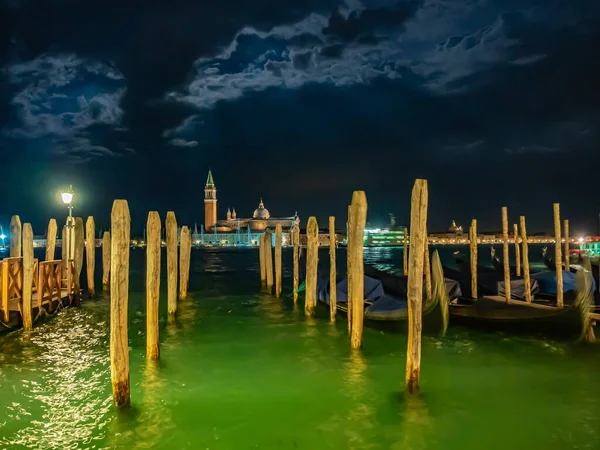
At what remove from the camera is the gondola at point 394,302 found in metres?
7.49

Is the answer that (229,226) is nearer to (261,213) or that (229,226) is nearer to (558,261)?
(261,213)

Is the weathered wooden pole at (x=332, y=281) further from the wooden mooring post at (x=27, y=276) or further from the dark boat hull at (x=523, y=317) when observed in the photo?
the wooden mooring post at (x=27, y=276)

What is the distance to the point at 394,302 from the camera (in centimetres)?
888

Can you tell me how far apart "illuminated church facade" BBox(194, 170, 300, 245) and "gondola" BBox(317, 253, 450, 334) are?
78.3m

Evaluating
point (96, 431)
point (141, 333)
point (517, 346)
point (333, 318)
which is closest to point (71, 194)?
point (141, 333)

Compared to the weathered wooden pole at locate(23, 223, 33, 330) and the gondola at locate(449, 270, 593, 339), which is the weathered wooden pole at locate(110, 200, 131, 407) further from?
the gondola at locate(449, 270, 593, 339)

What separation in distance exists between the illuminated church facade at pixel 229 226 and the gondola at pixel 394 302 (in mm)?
78335

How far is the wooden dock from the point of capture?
25.8 feet

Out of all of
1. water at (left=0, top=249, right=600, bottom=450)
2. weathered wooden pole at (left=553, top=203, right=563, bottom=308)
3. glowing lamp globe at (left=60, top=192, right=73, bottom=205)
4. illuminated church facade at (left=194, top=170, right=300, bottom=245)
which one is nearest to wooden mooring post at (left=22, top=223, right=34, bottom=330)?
water at (left=0, top=249, right=600, bottom=450)

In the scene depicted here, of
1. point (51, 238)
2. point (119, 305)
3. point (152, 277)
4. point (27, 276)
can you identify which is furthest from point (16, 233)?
point (119, 305)

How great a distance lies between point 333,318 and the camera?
30.0 ft

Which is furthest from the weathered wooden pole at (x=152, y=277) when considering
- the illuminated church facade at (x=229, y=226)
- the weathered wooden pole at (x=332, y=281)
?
the illuminated church facade at (x=229, y=226)

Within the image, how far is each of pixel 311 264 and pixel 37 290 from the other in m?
4.82

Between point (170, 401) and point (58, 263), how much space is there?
5955mm
